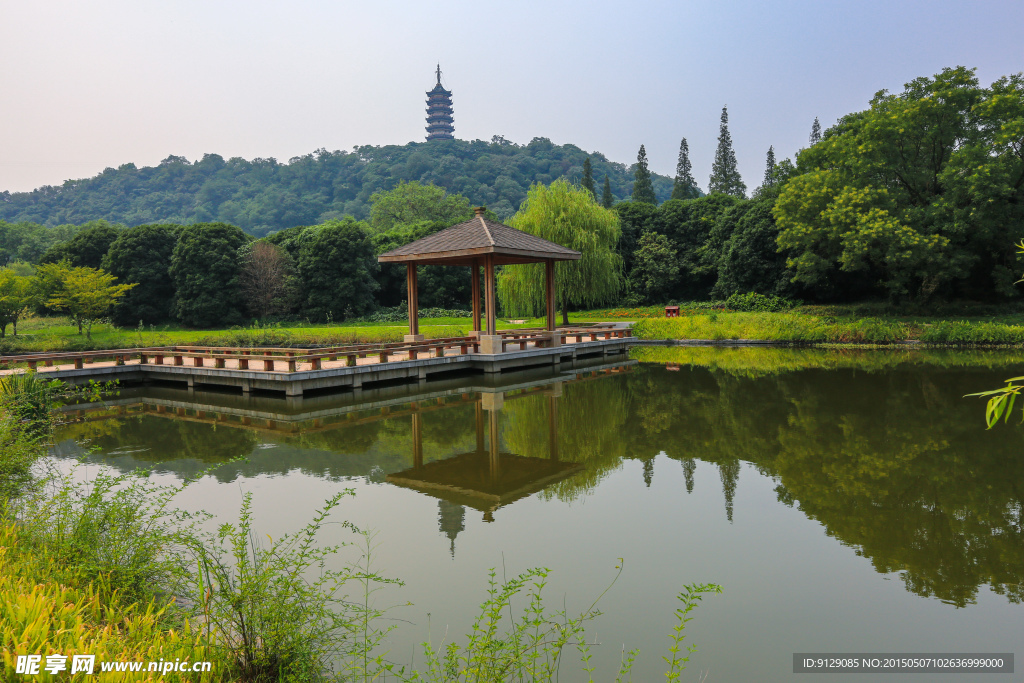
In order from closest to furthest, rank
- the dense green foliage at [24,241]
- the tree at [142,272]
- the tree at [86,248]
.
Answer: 1. the tree at [142,272]
2. the tree at [86,248]
3. the dense green foliage at [24,241]

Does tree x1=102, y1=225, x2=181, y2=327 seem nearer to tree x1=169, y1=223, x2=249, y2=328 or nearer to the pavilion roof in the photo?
tree x1=169, y1=223, x2=249, y2=328

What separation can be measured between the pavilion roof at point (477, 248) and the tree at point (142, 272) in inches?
774

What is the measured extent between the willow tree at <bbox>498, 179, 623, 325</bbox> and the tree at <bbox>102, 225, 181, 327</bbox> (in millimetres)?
17681

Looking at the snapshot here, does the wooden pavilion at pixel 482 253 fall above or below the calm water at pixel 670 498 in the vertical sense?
above

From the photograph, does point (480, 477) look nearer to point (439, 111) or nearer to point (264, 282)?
point (264, 282)

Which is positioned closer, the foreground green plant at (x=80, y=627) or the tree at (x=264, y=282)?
the foreground green plant at (x=80, y=627)

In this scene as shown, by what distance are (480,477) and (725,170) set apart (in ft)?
192

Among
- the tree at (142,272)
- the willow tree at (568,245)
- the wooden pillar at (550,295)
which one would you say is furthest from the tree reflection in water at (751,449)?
the tree at (142,272)

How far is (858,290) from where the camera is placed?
101 feet

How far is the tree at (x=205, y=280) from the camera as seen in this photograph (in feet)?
100

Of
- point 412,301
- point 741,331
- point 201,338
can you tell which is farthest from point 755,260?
point 201,338

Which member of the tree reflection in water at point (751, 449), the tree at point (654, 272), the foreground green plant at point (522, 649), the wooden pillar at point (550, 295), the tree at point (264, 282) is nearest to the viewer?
the foreground green plant at point (522, 649)

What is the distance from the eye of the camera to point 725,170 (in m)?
59.4

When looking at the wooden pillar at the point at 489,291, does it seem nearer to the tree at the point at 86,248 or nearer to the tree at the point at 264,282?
the tree at the point at 264,282
